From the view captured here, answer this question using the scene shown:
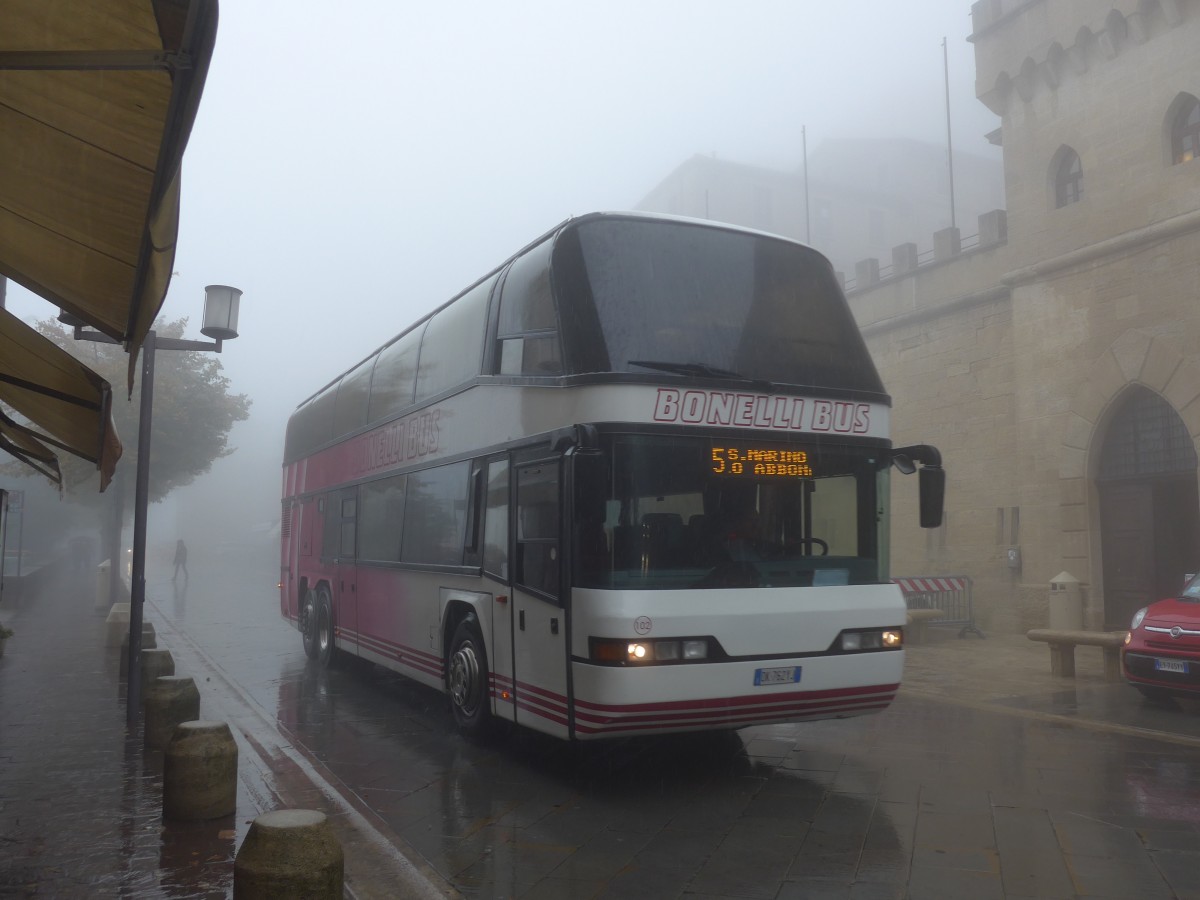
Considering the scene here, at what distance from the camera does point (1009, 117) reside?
19125 millimetres

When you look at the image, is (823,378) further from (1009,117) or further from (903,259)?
(903,259)

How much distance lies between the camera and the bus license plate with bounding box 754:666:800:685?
Result: 6777 mm

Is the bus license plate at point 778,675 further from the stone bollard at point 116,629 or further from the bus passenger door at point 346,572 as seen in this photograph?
the stone bollard at point 116,629

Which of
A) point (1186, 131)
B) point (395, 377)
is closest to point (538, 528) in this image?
point (395, 377)

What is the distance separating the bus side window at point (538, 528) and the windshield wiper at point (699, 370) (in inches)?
39.1

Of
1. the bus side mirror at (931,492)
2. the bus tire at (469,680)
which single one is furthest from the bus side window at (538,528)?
the bus side mirror at (931,492)

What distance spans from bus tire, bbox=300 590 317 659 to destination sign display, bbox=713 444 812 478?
30.3 ft

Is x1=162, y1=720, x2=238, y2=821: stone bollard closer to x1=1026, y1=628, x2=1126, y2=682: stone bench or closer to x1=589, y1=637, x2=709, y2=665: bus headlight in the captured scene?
x1=589, y1=637, x2=709, y2=665: bus headlight

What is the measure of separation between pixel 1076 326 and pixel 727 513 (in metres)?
12.9

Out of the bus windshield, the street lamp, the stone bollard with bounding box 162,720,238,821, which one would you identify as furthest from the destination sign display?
the street lamp

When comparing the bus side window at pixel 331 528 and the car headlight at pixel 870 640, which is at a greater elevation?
the bus side window at pixel 331 528

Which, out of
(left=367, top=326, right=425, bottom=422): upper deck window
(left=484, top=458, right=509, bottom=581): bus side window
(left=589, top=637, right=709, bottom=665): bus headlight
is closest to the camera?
(left=589, top=637, right=709, bottom=665): bus headlight

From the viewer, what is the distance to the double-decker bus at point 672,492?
6625 mm

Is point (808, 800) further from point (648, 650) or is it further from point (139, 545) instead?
point (139, 545)
